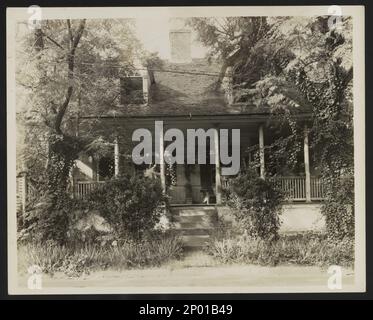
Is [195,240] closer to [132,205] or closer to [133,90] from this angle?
[132,205]

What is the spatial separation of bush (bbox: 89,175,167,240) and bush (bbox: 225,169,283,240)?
0.96 metres

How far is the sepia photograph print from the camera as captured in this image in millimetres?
6961

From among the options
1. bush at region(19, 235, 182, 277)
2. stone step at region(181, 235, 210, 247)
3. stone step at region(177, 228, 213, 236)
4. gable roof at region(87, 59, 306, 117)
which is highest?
gable roof at region(87, 59, 306, 117)

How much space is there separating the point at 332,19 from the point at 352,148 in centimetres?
168

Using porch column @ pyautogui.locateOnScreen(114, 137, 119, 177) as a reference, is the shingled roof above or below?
above

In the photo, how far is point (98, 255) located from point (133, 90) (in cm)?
221

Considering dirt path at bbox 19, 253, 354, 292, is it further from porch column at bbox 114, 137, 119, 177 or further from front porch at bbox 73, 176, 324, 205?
porch column at bbox 114, 137, 119, 177

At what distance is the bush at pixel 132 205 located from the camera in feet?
23.3

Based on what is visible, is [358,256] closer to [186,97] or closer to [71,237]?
[186,97]

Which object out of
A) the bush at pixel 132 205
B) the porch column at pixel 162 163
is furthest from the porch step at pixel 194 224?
the porch column at pixel 162 163

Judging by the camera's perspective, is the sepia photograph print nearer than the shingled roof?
Yes

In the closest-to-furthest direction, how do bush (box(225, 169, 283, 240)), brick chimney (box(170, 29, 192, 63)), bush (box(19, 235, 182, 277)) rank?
brick chimney (box(170, 29, 192, 63)) → bush (box(19, 235, 182, 277)) → bush (box(225, 169, 283, 240))

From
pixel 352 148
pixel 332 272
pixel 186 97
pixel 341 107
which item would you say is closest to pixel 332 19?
pixel 341 107

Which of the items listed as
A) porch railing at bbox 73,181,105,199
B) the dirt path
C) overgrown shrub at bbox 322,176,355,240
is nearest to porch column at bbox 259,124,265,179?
overgrown shrub at bbox 322,176,355,240
